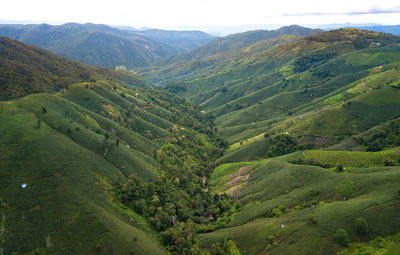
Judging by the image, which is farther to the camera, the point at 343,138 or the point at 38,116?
the point at 343,138

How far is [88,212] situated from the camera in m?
81.9

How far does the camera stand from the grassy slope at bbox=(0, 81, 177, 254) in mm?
74812

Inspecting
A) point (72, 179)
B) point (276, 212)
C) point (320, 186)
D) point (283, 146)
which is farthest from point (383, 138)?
point (72, 179)

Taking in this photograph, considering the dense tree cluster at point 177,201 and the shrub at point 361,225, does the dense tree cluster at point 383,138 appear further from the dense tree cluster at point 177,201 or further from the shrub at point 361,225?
the dense tree cluster at point 177,201

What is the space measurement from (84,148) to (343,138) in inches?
6804

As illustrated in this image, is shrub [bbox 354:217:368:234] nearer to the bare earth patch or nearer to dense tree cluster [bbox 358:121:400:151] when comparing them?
the bare earth patch

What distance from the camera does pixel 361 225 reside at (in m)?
72.9

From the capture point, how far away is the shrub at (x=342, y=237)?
236 feet

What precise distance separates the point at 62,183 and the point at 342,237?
Result: 103 meters

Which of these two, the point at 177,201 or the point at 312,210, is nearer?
the point at 312,210

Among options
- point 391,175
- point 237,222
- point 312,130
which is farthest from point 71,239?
point 312,130

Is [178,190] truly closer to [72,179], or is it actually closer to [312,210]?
[72,179]

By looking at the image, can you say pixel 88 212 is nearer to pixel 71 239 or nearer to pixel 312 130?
pixel 71 239

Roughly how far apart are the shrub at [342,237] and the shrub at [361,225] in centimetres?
401
